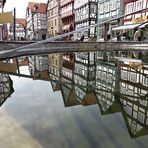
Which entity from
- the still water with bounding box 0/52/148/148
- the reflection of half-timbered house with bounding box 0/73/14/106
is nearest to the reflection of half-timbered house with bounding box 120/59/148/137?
the still water with bounding box 0/52/148/148

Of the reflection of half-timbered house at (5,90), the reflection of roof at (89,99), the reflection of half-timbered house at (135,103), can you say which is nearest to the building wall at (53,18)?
the reflection of half-timbered house at (5,90)

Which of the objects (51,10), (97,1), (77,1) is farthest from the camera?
(51,10)

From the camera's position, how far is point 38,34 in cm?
8681

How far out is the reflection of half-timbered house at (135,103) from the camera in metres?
3.13

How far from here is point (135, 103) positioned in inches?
161

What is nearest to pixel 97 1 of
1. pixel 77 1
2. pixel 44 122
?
pixel 77 1

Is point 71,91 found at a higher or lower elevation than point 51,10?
lower

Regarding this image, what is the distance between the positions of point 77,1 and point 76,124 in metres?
54.7

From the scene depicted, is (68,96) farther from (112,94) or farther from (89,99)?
(112,94)

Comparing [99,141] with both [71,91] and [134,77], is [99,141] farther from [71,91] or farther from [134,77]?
[134,77]

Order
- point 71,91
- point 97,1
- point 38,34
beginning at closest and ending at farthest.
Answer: point 71,91
point 97,1
point 38,34

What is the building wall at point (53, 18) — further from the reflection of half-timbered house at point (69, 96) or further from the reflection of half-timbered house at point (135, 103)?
the reflection of half-timbered house at point (69, 96)

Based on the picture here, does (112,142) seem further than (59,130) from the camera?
No

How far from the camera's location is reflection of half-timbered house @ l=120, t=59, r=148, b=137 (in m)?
3.13
